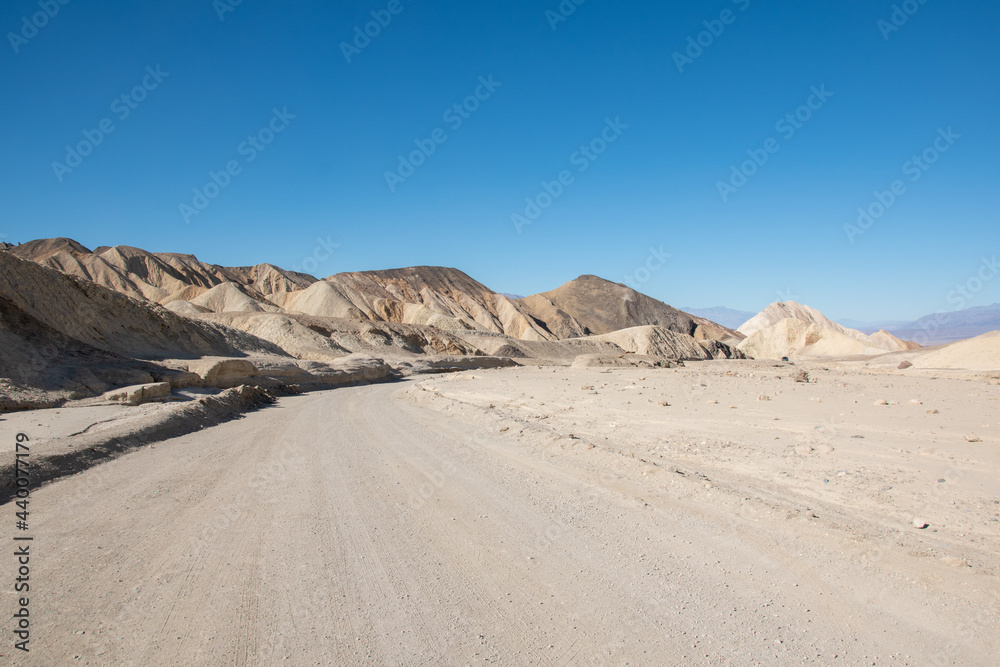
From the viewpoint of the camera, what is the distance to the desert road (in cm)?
284

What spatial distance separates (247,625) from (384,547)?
1.26 meters

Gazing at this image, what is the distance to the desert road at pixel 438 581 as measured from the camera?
2836mm

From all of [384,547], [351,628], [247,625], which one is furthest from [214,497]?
[351,628]

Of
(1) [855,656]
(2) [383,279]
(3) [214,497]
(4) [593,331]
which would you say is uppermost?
(2) [383,279]

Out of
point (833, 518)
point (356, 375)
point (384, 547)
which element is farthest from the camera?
point (356, 375)

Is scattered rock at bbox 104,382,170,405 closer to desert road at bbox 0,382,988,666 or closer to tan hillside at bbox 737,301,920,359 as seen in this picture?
desert road at bbox 0,382,988,666

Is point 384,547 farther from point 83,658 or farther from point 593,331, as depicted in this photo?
point 593,331

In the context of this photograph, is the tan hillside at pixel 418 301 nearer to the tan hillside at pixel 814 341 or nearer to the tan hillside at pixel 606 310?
the tan hillside at pixel 606 310

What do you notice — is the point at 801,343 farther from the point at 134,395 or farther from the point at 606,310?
the point at 134,395

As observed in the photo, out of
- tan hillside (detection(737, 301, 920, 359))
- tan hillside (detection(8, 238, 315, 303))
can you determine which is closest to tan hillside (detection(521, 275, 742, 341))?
tan hillside (detection(737, 301, 920, 359))

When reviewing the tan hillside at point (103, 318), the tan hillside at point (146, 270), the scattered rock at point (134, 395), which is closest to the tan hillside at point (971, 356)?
the scattered rock at point (134, 395)

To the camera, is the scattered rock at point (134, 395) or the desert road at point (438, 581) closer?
the desert road at point (438, 581)

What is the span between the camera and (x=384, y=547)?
4.17 m

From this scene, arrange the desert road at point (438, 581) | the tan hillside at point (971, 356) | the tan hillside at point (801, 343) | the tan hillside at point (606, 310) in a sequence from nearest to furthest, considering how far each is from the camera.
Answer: the desert road at point (438, 581) < the tan hillside at point (971, 356) < the tan hillside at point (801, 343) < the tan hillside at point (606, 310)
